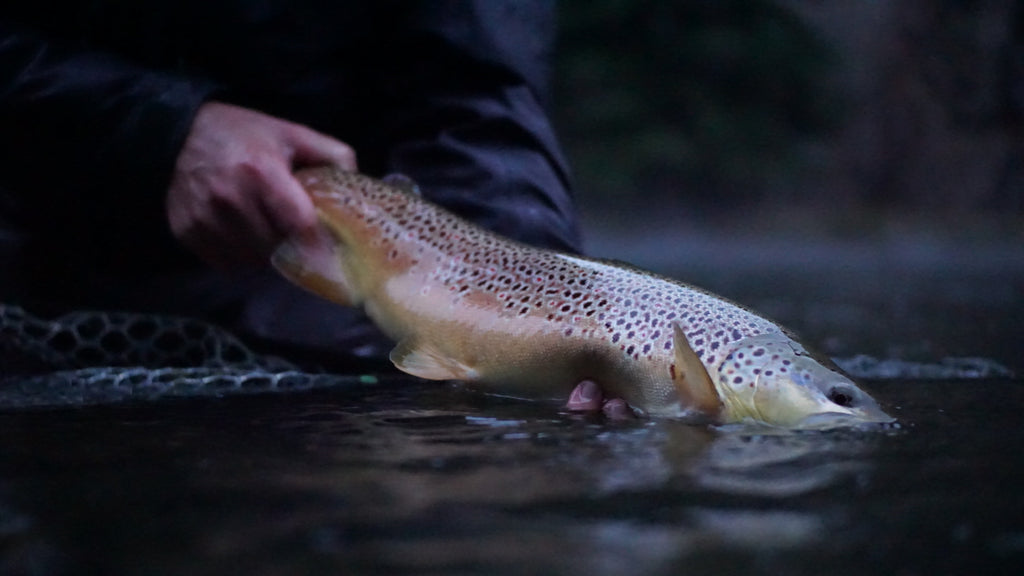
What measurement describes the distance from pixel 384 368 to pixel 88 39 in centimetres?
100

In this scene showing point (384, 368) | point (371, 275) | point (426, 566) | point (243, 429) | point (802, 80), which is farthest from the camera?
point (802, 80)

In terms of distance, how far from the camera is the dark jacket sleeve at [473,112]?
2.63m

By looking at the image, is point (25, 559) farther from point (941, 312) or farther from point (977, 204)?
point (977, 204)

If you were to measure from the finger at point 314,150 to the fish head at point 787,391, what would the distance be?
3.20 feet

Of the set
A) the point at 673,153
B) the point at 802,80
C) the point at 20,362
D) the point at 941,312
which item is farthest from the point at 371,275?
the point at 802,80

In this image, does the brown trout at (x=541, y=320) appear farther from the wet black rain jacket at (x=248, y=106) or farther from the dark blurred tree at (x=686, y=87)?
the dark blurred tree at (x=686, y=87)

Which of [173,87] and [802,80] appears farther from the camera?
[802,80]

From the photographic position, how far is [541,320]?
177 cm

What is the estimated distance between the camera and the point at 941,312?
4152 millimetres

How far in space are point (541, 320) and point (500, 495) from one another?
732mm

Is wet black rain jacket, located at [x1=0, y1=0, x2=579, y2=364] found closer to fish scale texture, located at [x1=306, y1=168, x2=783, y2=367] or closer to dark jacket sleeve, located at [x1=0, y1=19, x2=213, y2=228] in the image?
dark jacket sleeve, located at [x1=0, y1=19, x2=213, y2=228]

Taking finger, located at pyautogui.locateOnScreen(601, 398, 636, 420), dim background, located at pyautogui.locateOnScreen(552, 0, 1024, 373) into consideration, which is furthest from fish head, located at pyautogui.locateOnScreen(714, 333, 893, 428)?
dim background, located at pyautogui.locateOnScreen(552, 0, 1024, 373)

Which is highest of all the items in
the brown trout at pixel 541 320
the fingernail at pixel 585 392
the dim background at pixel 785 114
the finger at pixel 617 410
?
the dim background at pixel 785 114

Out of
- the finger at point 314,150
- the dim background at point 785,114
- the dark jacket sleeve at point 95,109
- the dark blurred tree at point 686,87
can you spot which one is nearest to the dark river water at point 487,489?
the finger at point 314,150
